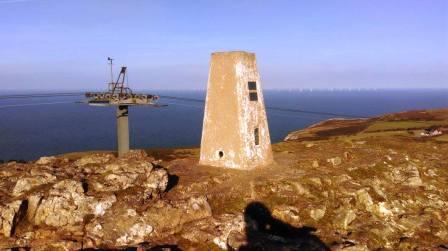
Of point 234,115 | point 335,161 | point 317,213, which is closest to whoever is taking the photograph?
point 317,213

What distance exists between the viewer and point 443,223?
2678 centimetres

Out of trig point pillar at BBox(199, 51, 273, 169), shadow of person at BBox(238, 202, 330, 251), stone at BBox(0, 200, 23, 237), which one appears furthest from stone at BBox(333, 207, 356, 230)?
stone at BBox(0, 200, 23, 237)

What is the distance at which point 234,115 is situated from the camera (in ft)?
96.6

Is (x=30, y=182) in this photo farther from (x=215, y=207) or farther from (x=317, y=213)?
(x=317, y=213)

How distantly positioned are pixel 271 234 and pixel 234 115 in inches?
408

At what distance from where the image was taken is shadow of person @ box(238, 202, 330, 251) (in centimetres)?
2083

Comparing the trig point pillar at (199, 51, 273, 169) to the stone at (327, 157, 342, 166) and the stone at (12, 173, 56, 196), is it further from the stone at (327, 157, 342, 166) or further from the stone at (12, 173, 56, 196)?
the stone at (12, 173, 56, 196)

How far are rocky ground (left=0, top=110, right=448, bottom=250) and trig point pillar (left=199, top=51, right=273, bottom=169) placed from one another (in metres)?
1.36

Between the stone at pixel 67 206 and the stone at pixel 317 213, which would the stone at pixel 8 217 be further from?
the stone at pixel 317 213

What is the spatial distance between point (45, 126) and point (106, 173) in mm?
141898

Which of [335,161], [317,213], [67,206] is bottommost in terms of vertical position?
[317,213]

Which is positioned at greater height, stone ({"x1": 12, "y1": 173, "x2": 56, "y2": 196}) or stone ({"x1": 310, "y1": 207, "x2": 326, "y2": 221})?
stone ({"x1": 12, "y1": 173, "x2": 56, "y2": 196})

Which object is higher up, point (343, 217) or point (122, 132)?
point (122, 132)

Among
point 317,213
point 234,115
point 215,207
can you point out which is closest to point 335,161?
point 317,213
